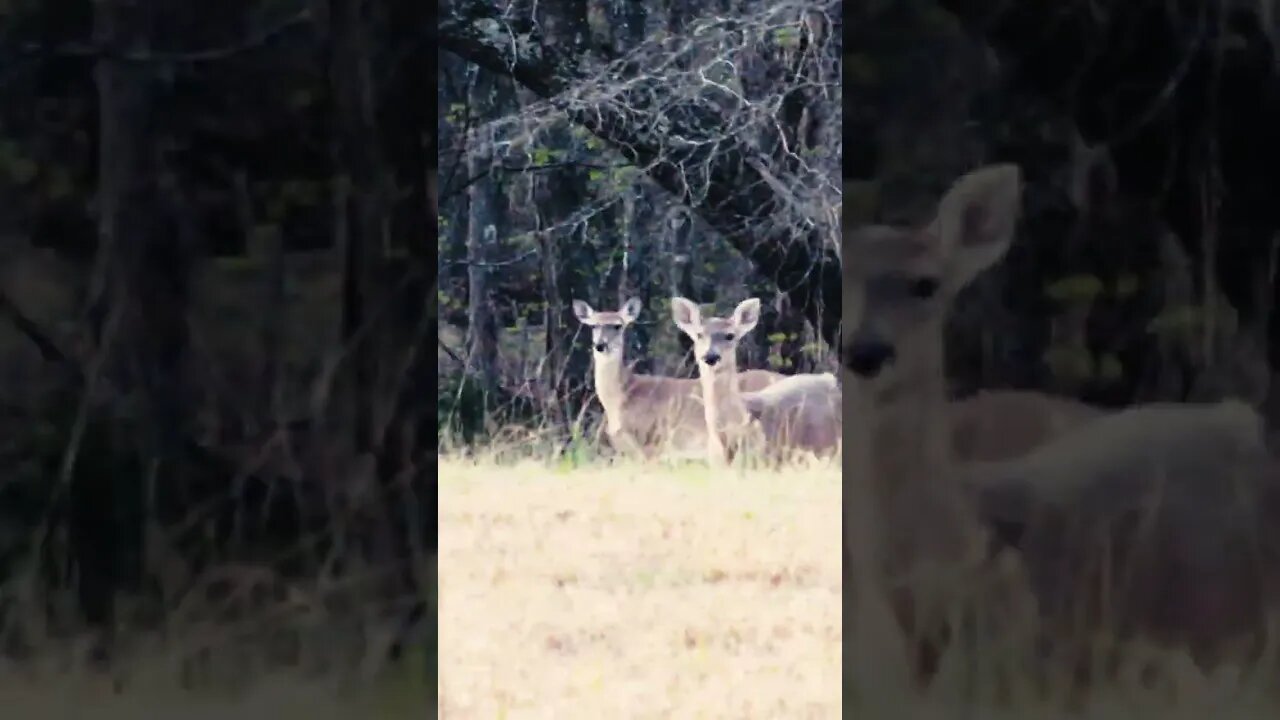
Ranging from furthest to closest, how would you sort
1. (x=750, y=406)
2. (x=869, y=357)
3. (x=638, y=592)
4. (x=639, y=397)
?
1. (x=639, y=397)
2. (x=750, y=406)
3. (x=638, y=592)
4. (x=869, y=357)

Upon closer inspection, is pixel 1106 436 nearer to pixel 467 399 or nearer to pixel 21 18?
pixel 21 18

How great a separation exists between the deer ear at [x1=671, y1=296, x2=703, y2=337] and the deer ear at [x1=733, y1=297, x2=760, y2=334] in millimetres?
113

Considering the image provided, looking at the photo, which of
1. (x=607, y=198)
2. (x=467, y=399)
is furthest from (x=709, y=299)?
(x=467, y=399)

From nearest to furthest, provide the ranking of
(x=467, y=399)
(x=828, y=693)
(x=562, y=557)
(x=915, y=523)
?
(x=915, y=523)
(x=828, y=693)
(x=562, y=557)
(x=467, y=399)

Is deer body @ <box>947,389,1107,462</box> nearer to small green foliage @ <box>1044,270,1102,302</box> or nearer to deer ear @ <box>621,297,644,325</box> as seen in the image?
small green foliage @ <box>1044,270,1102,302</box>

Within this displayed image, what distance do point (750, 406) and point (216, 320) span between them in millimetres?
2483

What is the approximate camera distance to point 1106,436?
1150 mm

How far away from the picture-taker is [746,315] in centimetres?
364

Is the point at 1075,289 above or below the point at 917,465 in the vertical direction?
above

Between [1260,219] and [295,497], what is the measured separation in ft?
3.11

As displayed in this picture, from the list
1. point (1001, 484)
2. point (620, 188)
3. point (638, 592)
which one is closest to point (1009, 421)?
point (1001, 484)

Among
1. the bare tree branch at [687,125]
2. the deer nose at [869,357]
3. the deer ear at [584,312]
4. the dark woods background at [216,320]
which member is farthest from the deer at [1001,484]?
the deer ear at [584,312]

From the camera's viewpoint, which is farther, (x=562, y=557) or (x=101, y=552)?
(x=562, y=557)

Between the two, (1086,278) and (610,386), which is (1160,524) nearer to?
(1086,278)
